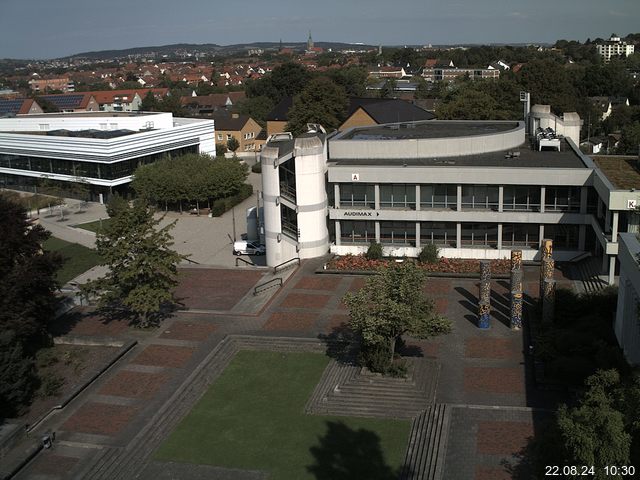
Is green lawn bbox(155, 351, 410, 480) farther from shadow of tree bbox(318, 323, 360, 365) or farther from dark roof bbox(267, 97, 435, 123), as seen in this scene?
dark roof bbox(267, 97, 435, 123)

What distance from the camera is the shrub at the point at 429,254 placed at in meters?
39.9

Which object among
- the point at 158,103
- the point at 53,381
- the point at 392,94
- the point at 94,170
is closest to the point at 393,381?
the point at 53,381

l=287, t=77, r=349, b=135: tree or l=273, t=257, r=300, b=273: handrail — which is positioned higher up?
l=287, t=77, r=349, b=135: tree

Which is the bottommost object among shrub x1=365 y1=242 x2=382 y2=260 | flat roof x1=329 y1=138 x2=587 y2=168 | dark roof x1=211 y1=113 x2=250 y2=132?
shrub x1=365 y1=242 x2=382 y2=260

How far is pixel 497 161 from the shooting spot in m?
42.6

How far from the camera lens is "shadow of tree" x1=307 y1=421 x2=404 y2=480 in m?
20.9

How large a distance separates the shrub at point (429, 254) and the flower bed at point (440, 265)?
0.28 metres

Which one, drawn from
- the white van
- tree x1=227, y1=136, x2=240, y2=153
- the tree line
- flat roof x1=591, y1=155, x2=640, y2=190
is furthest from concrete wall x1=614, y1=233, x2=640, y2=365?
tree x1=227, y1=136, x2=240, y2=153

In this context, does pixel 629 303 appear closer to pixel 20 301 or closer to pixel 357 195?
pixel 357 195

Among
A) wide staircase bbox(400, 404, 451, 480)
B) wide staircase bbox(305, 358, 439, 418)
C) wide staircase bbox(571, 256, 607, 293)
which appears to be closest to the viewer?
wide staircase bbox(400, 404, 451, 480)

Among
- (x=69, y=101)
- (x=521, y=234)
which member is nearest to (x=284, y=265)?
(x=521, y=234)

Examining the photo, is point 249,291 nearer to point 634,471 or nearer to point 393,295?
point 393,295

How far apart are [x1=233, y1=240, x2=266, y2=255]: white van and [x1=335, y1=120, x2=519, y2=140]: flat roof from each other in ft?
28.9

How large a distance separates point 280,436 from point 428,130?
Answer: 3303 centimetres
